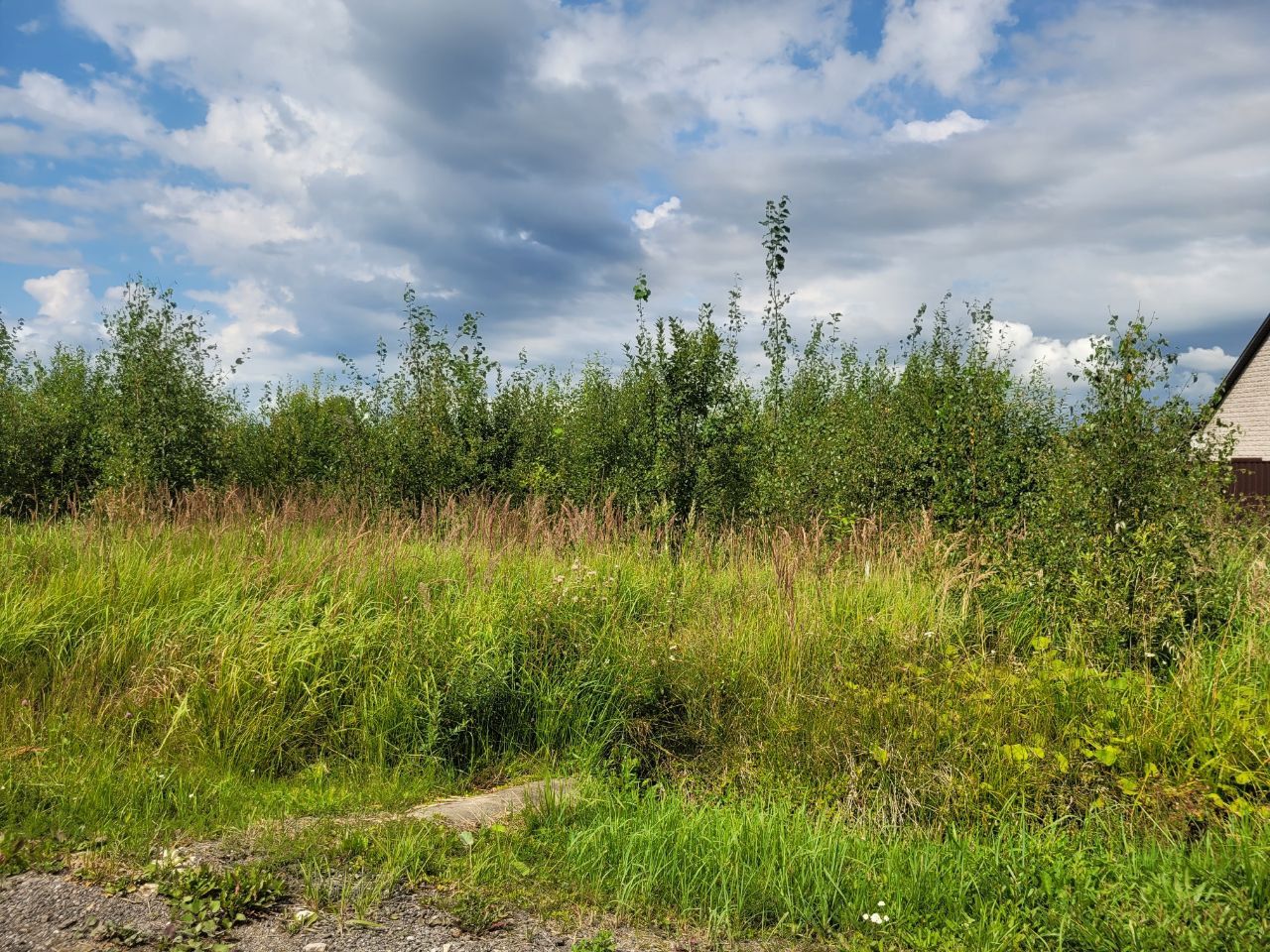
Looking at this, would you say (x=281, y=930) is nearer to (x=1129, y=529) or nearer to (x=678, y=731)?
(x=678, y=731)

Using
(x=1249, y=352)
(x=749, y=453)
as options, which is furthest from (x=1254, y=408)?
(x=749, y=453)

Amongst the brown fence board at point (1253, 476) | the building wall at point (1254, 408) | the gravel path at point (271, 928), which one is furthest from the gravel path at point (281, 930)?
the building wall at point (1254, 408)

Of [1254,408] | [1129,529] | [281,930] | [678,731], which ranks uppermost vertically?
[1254,408]

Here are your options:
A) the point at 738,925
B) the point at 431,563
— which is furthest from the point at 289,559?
the point at 738,925

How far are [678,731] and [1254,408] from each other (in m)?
26.5

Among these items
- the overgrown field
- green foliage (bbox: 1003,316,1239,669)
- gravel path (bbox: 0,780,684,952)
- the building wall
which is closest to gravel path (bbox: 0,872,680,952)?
gravel path (bbox: 0,780,684,952)

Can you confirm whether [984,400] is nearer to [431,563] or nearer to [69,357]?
[431,563]

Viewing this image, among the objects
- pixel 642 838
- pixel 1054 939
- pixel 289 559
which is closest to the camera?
pixel 1054 939

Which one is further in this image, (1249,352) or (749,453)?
(1249,352)

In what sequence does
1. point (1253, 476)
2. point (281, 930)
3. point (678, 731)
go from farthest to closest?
point (1253, 476), point (678, 731), point (281, 930)

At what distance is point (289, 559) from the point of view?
7.24 meters

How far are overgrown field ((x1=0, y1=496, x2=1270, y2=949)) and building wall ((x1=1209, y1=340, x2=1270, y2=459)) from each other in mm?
21454

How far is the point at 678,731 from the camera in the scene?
18.7 ft

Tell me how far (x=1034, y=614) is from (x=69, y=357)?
24326mm
